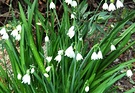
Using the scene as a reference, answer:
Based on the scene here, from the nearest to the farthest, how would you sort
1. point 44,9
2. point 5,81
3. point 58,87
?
point 58,87, point 5,81, point 44,9

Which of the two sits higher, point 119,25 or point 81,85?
point 119,25

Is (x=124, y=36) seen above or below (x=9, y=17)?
below

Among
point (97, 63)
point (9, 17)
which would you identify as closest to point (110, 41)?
point (97, 63)

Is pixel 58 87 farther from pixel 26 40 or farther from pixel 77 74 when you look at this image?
pixel 26 40

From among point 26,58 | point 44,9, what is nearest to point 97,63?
point 26,58

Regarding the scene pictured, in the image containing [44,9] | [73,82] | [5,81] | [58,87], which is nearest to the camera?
[73,82]

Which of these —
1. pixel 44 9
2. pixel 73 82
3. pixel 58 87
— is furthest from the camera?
pixel 44 9

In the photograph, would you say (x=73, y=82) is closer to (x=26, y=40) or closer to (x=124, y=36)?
(x=26, y=40)

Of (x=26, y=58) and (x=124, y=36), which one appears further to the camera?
(x=124, y=36)

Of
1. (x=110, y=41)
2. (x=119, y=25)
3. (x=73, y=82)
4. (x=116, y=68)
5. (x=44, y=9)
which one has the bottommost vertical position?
(x=73, y=82)
